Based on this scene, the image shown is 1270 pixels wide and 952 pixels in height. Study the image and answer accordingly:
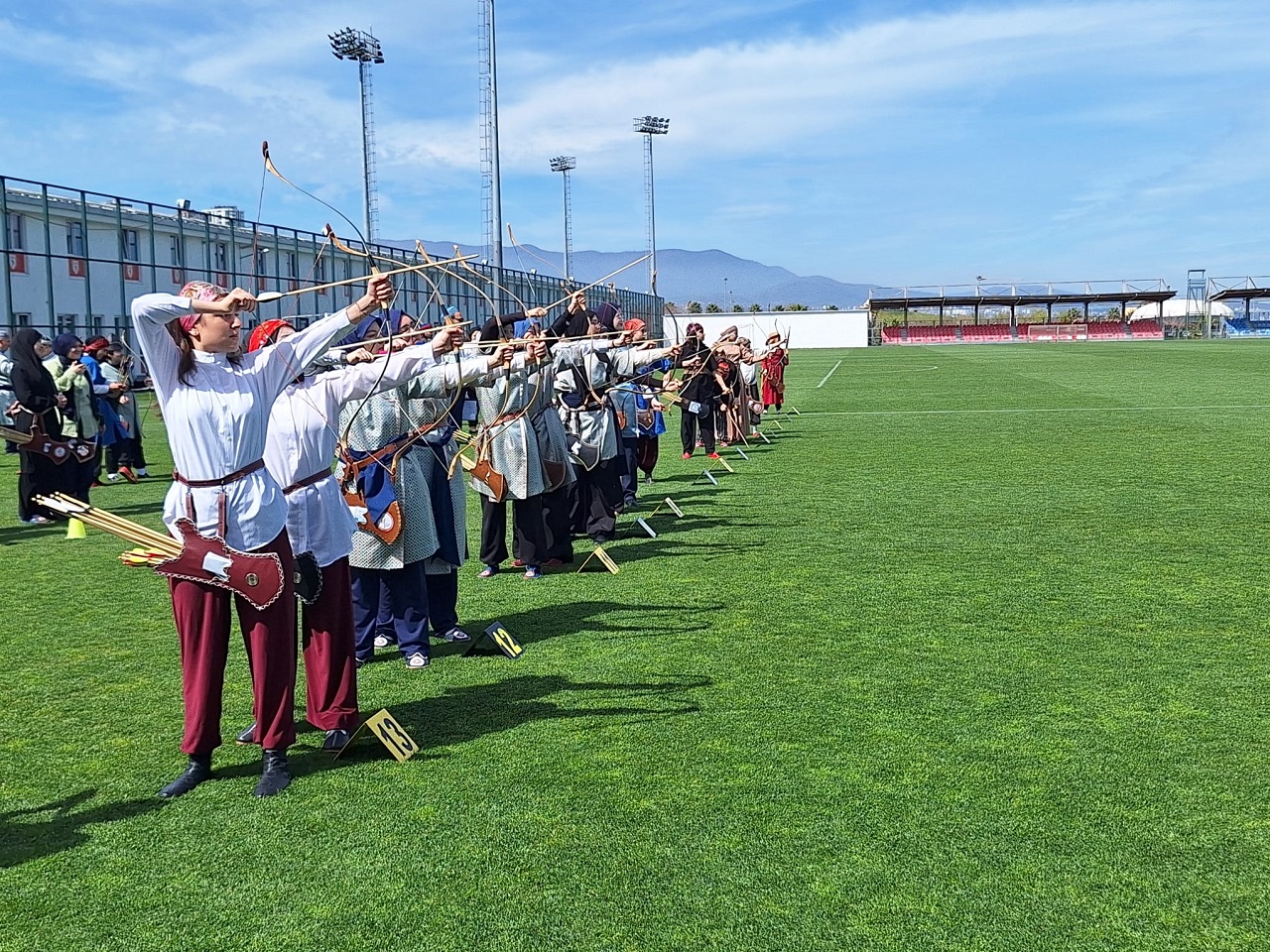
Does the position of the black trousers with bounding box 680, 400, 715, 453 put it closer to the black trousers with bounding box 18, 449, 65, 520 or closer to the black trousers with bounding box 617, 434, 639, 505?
the black trousers with bounding box 617, 434, 639, 505

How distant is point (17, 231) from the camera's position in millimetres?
24500

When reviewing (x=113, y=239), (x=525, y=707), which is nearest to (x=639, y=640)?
(x=525, y=707)

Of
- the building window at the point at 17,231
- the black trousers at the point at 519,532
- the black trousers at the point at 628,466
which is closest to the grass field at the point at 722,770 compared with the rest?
the black trousers at the point at 519,532

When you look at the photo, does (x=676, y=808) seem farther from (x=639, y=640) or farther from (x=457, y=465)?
(x=457, y=465)

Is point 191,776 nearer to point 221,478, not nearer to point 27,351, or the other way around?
point 221,478

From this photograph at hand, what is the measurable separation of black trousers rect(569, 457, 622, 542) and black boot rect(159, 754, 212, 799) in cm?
489

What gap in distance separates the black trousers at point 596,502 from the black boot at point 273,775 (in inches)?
192

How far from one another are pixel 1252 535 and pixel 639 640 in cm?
504

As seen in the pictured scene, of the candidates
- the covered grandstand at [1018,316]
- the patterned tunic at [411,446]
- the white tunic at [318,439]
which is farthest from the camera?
the covered grandstand at [1018,316]

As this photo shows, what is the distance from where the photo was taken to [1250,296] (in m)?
84.3

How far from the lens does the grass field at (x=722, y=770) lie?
3301mm

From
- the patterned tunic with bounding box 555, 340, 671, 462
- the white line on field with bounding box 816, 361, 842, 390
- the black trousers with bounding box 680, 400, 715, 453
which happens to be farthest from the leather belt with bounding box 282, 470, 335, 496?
the white line on field with bounding box 816, 361, 842, 390

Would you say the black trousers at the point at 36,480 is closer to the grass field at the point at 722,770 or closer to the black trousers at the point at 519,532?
the grass field at the point at 722,770

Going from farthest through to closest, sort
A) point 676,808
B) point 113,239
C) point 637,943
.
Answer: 1. point 113,239
2. point 676,808
3. point 637,943
